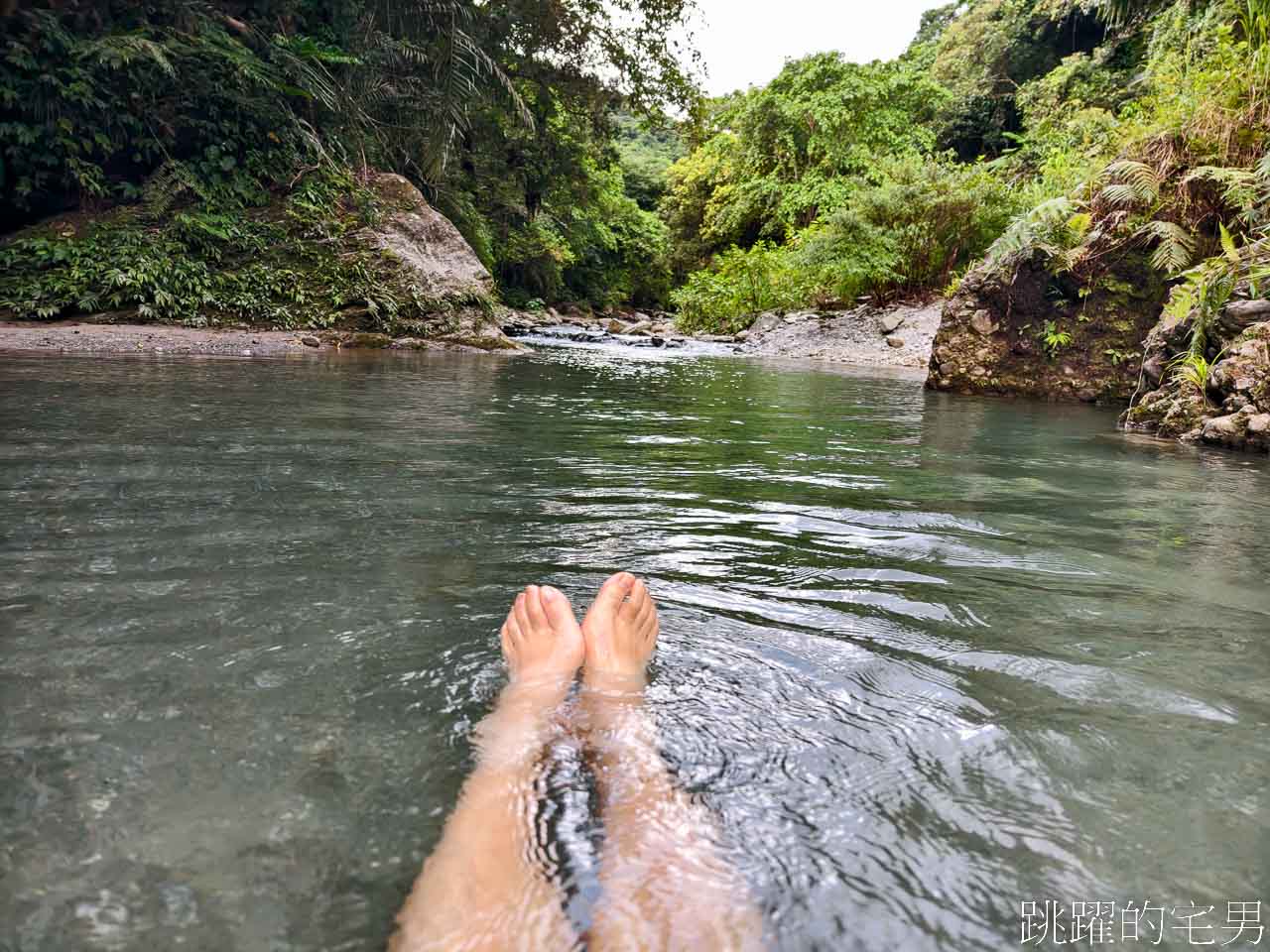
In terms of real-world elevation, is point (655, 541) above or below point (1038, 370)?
below

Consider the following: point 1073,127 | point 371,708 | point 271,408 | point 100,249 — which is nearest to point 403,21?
point 100,249

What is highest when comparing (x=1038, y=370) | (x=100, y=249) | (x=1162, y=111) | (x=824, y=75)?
(x=824, y=75)

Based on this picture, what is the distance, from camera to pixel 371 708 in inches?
59.2

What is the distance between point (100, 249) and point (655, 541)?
11078mm

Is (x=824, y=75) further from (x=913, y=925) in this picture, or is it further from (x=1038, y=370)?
(x=913, y=925)

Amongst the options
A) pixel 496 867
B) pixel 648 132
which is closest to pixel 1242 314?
pixel 496 867

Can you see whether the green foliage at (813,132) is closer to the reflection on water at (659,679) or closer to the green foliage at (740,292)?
the green foliage at (740,292)

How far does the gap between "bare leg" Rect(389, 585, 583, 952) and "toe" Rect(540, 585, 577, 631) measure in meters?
0.26

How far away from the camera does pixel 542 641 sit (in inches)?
71.7

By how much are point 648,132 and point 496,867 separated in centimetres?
1844

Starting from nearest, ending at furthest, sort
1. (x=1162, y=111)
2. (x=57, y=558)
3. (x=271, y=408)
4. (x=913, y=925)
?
(x=913, y=925) → (x=57, y=558) → (x=271, y=408) → (x=1162, y=111)

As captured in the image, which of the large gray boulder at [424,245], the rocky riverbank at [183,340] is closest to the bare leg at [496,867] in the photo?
the rocky riverbank at [183,340]

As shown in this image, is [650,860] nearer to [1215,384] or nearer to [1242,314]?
[1215,384]

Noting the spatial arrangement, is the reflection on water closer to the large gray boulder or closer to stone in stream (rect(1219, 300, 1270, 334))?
stone in stream (rect(1219, 300, 1270, 334))
